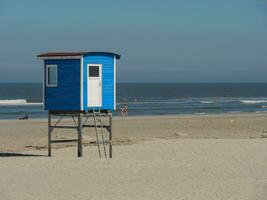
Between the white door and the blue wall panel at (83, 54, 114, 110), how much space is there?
0.10 m

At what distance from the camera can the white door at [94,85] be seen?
18519mm

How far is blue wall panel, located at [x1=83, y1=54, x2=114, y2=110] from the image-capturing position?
18406mm

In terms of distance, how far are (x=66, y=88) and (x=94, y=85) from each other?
806 mm

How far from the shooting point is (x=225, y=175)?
47.9 ft

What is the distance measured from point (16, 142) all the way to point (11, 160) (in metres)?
7.29

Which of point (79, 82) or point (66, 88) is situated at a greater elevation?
point (79, 82)

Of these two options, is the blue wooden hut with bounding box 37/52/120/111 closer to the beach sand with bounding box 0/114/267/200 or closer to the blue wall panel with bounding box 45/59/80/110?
the blue wall panel with bounding box 45/59/80/110

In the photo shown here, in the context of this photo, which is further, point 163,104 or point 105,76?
point 163,104

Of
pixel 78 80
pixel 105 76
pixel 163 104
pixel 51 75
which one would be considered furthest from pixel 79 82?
pixel 163 104

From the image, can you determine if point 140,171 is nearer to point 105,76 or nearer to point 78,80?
point 78,80

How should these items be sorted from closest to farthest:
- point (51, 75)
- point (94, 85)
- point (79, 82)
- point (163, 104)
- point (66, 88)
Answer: point (79, 82), point (94, 85), point (66, 88), point (51, 75), point (163, 104)

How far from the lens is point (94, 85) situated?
18.6 meters

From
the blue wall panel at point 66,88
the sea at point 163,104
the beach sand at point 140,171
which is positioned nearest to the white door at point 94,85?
the blue wall panel at point 66,88

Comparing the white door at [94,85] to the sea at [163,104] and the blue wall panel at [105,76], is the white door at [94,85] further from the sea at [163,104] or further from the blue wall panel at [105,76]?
the sea at [163,104]
